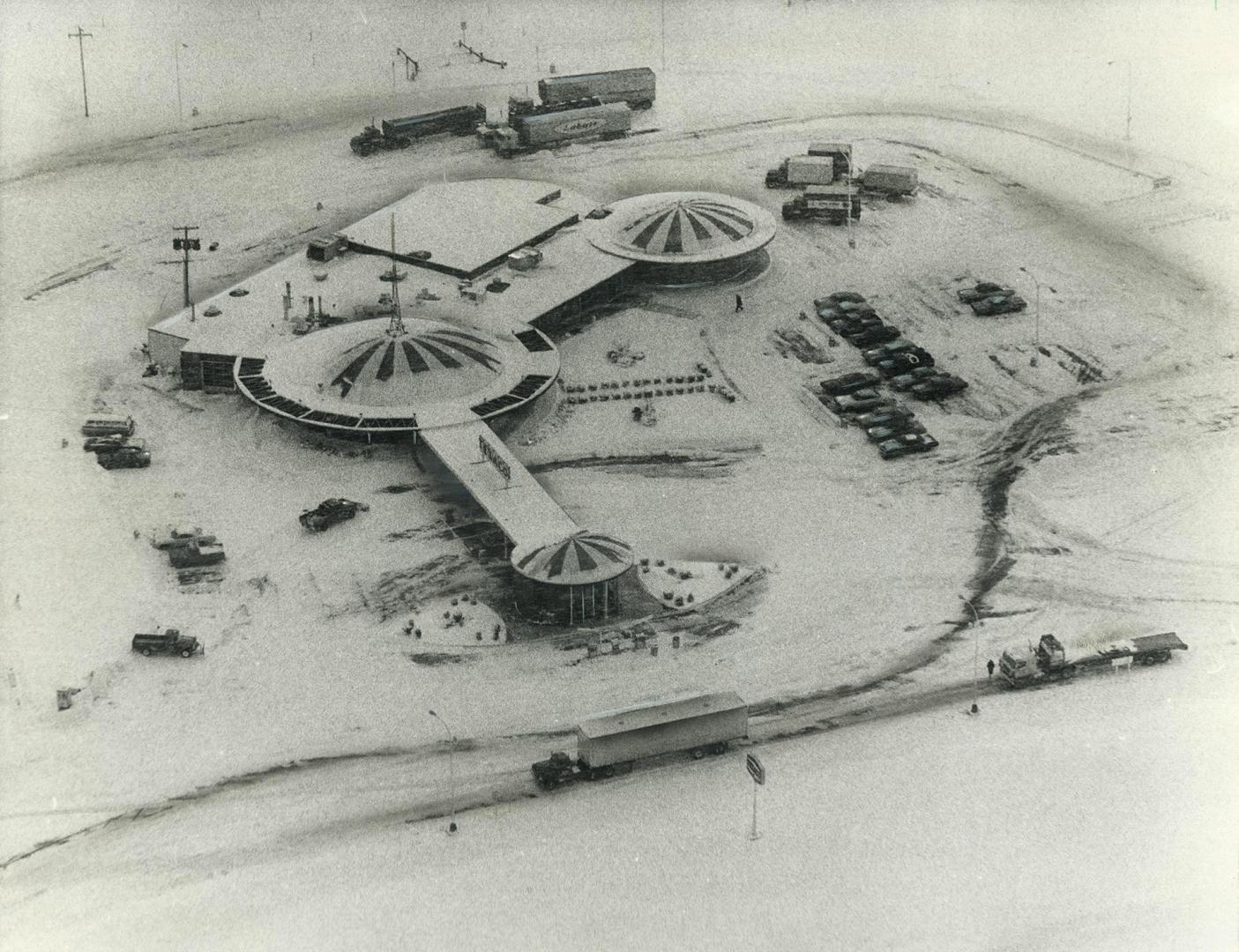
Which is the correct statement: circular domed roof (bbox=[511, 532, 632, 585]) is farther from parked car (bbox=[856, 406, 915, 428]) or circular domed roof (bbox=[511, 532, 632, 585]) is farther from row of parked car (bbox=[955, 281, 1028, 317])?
row of parked car (bbox=[955, 281, 1028, 317])

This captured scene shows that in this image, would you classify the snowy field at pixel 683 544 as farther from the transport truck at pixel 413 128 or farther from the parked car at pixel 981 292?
the transport truck at pixel 413 128

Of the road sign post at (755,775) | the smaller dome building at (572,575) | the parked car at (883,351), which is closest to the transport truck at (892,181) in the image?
the parked car at (883,351)

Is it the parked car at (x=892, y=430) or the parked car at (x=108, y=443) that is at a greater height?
the parked car at (x=108, y=443)

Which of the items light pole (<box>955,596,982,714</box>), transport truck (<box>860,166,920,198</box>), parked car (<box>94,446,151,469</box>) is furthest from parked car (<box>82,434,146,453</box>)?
transport truck (<box>860,166,920,198</box>)

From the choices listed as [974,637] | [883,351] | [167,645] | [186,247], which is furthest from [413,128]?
[974,637]

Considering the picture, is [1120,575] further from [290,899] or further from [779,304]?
[290,899]
